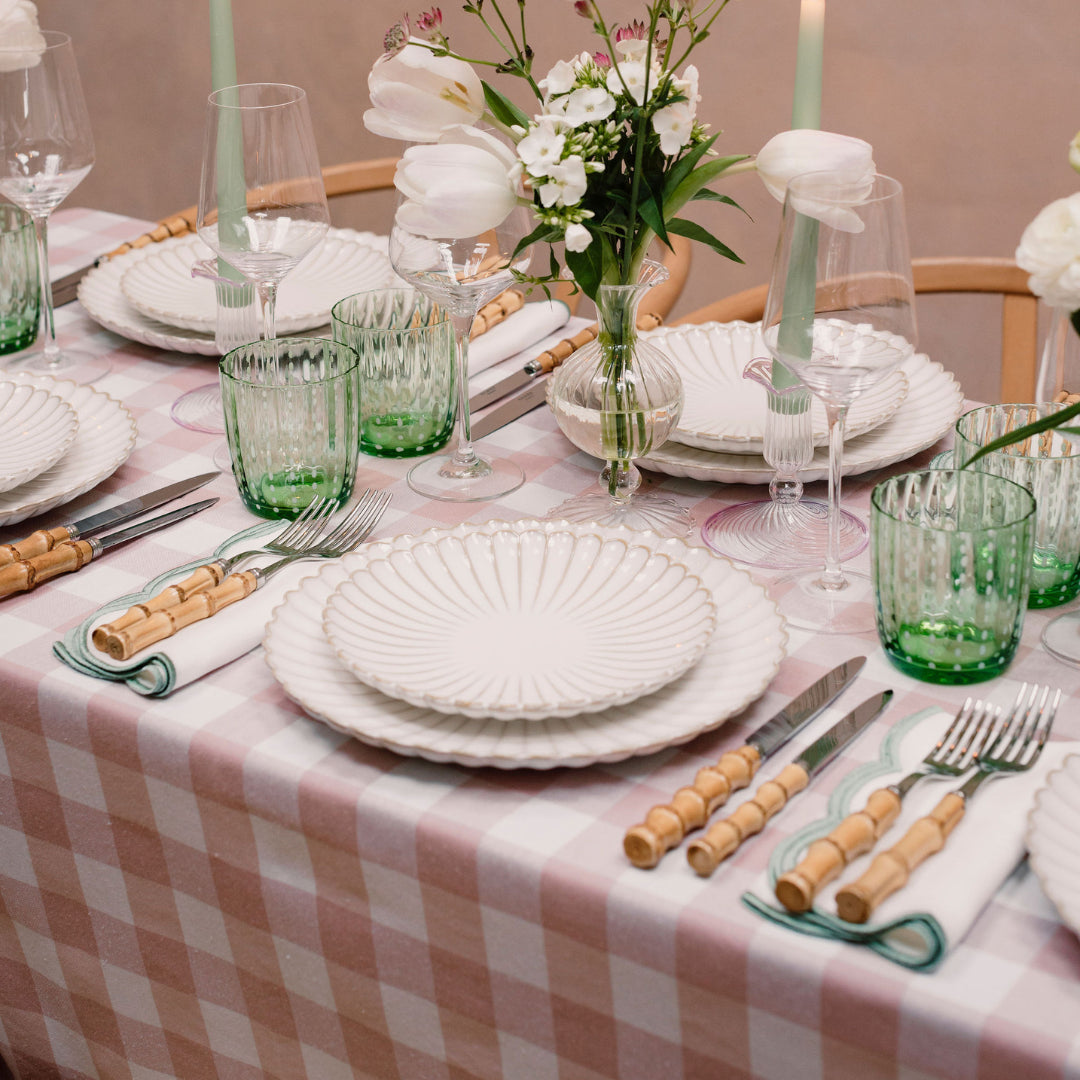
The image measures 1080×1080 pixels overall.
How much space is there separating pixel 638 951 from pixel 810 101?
0.66m

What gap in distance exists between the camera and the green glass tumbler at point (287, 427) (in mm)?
1127

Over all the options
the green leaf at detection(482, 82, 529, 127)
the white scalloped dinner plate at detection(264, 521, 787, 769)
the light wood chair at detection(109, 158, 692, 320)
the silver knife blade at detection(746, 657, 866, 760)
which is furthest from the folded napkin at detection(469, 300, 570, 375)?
the silver knife blade at detection(746, 657, 866, 760)

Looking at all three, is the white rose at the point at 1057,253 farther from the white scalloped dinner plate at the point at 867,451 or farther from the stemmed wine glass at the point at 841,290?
the white scalloped dinner plate at the point at 867,451

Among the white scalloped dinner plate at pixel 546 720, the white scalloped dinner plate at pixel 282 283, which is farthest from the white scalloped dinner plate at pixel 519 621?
the white scalloped dinner plate at pixel 282 283

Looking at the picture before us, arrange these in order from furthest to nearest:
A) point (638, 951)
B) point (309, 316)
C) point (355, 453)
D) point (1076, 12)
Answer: point (1076, 12) → point (309, 316) → point (355, 453) → point (638, 951)

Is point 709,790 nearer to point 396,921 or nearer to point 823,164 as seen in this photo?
point 396,921

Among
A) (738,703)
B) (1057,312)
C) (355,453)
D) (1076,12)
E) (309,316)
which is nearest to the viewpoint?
(738,703)

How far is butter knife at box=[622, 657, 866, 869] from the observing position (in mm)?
746

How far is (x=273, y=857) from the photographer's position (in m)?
0.88

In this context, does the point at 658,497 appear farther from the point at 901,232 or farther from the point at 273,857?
the point at 273,857

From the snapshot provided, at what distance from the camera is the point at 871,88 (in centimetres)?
269

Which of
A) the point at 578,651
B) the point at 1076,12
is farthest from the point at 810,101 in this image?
the point at 1076,12

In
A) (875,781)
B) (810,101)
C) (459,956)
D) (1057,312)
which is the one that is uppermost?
(810,101)

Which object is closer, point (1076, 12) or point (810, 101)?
point (810, 101)
